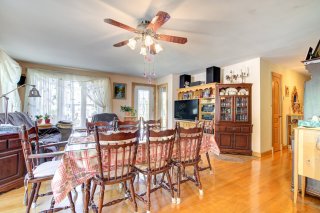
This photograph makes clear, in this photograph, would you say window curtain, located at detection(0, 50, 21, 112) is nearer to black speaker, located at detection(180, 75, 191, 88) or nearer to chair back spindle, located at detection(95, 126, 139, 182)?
chair back spindle, located at detection(95, 126, 139, 182)

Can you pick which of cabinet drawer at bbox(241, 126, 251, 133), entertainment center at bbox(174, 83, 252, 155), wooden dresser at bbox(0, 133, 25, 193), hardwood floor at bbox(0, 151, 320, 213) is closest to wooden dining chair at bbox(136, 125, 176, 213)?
hardwood floor at bbox(0, 151, 320, 213)

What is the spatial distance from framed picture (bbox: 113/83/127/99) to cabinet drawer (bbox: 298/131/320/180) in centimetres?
543


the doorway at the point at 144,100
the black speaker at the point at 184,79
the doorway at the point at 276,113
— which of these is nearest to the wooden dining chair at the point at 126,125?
the doorway at the point at 144,100

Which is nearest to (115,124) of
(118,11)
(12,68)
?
(118,11)

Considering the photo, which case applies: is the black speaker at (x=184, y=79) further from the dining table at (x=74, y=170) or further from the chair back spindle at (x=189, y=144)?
the dining table at (x=74, y=170)

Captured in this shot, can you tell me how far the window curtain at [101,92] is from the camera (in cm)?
585

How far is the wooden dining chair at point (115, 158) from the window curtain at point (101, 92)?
4404 mm

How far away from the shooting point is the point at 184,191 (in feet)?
8.16

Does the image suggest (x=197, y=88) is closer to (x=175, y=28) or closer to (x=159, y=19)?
(x=175, y=28)

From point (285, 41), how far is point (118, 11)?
3.06m

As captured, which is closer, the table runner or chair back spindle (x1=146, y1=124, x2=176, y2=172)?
the table runner

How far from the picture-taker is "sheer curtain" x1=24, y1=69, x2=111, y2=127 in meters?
4.96

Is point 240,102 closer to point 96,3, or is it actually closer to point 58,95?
point 96,3

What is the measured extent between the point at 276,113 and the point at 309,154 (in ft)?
10.5
